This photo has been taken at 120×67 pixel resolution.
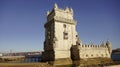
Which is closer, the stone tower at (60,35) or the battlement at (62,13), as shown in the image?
the stone tower at (60,35)

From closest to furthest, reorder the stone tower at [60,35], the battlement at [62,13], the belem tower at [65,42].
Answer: the stone tower at [60,35] < the belem tower at [65,42] < the battlement at [62,13]

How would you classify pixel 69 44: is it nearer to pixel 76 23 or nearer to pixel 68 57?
pixel 68 57

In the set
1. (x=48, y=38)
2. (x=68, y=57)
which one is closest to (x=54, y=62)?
(x=68, y=57)

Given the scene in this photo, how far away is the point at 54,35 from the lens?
37.1 m

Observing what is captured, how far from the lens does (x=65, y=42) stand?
1515 inches

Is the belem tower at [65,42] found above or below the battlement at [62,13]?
below

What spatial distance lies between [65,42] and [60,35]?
2.52 meters

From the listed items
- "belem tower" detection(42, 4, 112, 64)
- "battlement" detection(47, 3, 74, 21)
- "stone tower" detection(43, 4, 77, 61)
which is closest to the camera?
"stone tower" detection(43, 4, 77, 61)

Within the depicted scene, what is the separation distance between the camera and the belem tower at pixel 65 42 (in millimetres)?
36688

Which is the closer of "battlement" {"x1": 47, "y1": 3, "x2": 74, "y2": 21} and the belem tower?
the belem tower

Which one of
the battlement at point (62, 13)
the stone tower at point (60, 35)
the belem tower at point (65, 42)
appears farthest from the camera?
the battlement at point (62, 13)

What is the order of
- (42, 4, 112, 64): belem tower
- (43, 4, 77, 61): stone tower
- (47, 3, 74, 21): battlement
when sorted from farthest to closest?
(47, 3, 74, 21): battlement
(42, 4, 112, 64): belem tower
(43, 4, 77, 61): stone tower

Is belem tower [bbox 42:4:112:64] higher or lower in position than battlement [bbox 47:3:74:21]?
lower

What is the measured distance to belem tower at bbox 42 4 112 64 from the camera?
36.7 metres
